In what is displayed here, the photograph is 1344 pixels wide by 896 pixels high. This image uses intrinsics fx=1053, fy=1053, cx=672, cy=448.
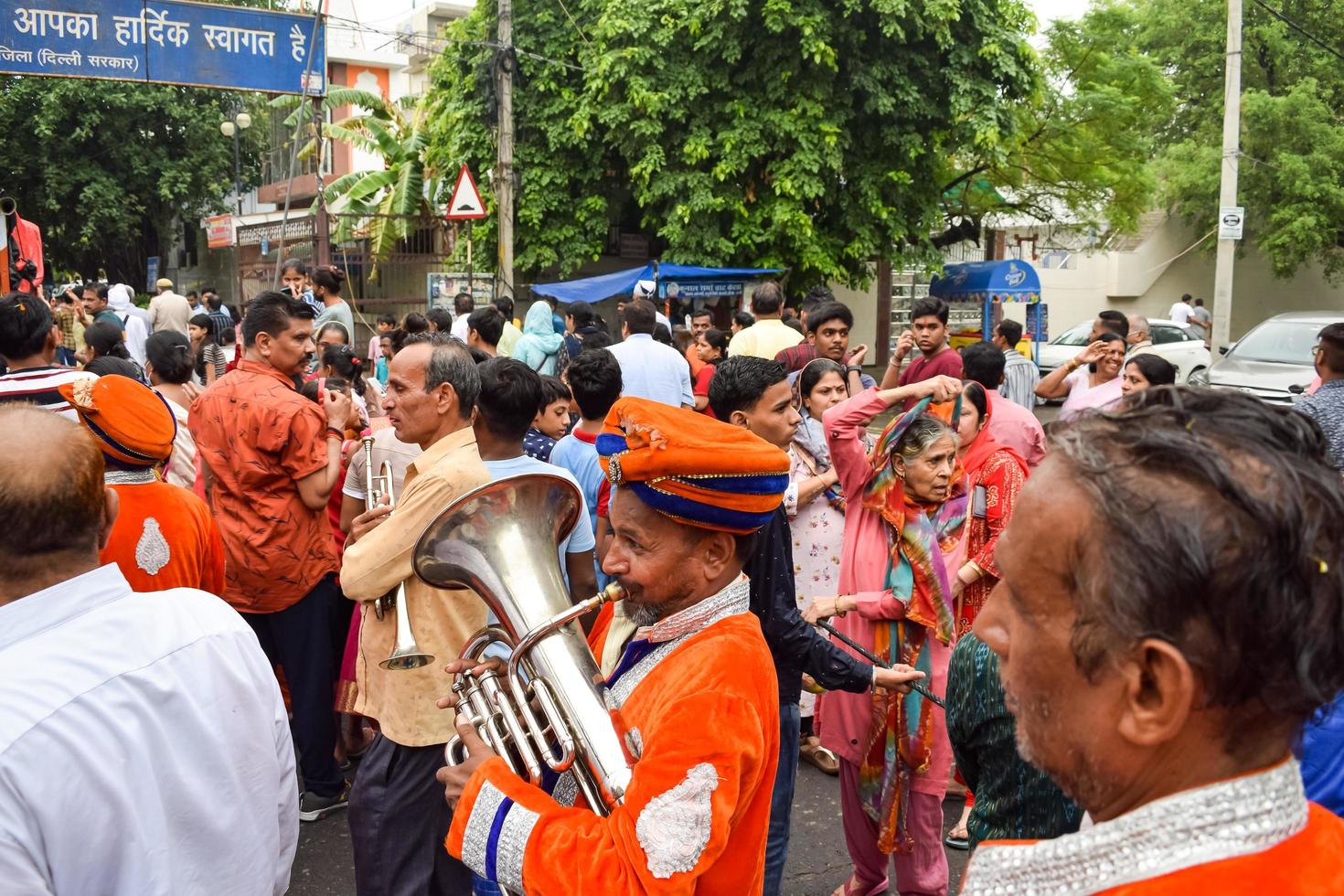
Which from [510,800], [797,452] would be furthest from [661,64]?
[510,800]

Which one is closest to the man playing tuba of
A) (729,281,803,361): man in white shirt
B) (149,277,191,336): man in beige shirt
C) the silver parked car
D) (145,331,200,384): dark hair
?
(145,331,200,384): dark hair

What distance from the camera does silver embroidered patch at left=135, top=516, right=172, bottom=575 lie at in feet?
11.3

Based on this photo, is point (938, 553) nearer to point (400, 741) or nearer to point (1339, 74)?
point (400, 741)

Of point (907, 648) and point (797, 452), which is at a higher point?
point (797, 452)

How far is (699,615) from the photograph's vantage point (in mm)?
2037

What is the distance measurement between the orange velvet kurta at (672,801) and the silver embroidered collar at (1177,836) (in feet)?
2.52

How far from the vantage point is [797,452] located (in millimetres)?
4812

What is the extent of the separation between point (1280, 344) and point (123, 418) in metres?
13.3

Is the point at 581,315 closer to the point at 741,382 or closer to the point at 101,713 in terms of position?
the point at 741,382

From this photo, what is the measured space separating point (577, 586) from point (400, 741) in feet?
3.08

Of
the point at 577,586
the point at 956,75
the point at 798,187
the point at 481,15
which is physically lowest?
the point at 577,586

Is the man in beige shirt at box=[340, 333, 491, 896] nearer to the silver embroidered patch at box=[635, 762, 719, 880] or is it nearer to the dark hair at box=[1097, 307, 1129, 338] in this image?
the silver embroidered patch at box=[635, 762, 719, 880]

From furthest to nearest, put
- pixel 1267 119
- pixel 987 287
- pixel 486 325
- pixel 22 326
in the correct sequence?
pixel 1267 119 < pixel 987 287 < pixel 486 325 < pixel 22 326

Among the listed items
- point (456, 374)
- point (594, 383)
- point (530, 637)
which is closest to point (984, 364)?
point (594, 383)
